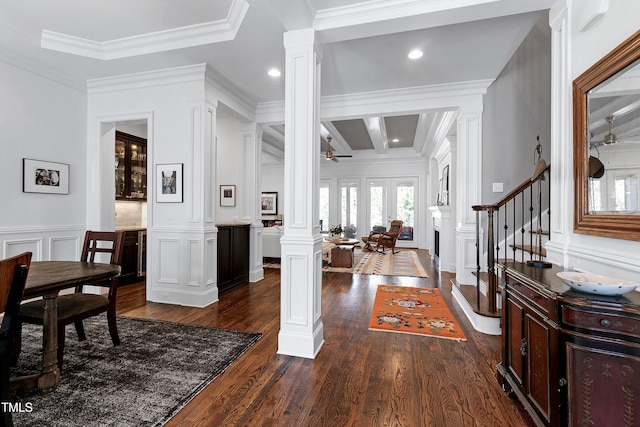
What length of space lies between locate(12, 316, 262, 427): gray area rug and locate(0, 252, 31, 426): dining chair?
466 millimetres

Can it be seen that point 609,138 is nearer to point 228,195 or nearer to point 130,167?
point 228,195

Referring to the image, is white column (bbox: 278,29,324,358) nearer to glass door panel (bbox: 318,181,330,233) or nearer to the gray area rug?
the gray area rug

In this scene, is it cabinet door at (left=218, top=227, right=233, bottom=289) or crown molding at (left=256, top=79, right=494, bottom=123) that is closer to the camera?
crown molding at (left=256, top=79, right=494, bottom=123)

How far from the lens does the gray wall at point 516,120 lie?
402cm

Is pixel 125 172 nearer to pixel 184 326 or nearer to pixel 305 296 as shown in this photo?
pixel 184 326

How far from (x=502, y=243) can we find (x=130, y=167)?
6.17 metres

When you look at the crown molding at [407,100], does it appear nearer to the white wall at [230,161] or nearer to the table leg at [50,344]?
the white wall at [230,161]

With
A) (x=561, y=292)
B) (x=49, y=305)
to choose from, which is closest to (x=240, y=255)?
(x=49, y=305)

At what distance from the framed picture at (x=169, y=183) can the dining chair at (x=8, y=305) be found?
8.46ft

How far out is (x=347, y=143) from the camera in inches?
340

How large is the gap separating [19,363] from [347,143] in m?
7.77

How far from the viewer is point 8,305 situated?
1.30 meters

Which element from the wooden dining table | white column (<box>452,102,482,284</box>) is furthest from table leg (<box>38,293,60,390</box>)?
white column (<box>452,102,482,284</box>)

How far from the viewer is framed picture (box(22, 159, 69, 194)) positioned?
3.54 metres
